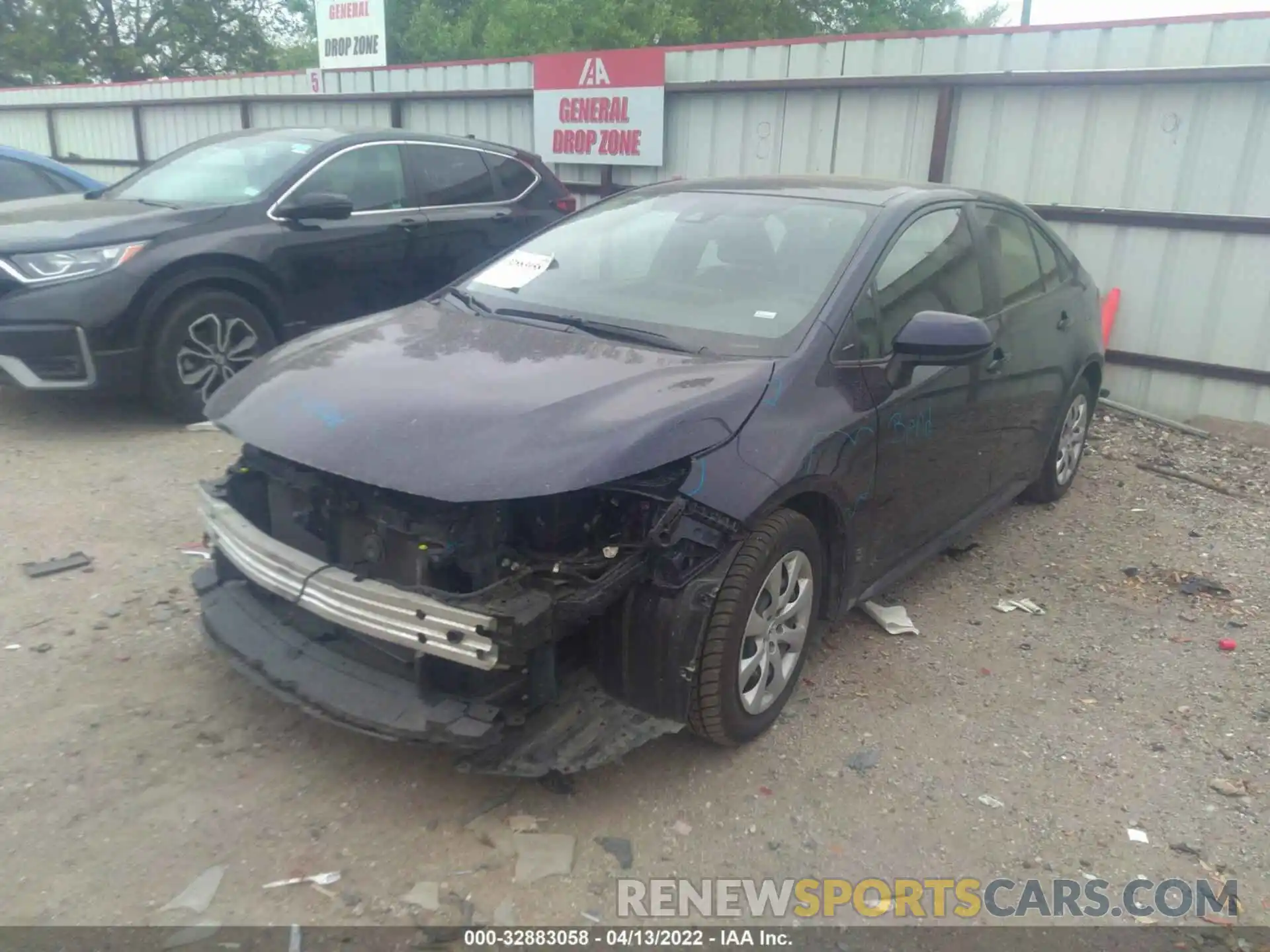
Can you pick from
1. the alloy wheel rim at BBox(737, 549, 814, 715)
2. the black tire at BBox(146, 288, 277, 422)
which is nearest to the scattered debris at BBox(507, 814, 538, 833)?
the alloy wheel rim at BBox(737, 549, 814, 715)

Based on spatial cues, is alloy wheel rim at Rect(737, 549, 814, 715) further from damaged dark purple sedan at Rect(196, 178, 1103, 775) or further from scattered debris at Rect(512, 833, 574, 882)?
scattered debris at Rect(512, 833, 574, 882)

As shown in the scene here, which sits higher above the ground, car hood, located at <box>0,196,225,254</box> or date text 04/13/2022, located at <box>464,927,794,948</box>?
car hood, located at <box>0,196,225,254</box>

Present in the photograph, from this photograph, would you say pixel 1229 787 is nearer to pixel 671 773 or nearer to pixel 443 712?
pixel 671 773

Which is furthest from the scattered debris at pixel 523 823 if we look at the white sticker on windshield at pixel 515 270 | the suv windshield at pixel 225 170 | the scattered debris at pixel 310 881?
the suv windshield at pixel 225 170

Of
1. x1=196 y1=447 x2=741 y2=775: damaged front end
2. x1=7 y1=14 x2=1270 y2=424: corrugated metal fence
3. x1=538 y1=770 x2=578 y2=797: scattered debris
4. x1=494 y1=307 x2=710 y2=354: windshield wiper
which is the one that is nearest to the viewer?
x1=196 y1=447 x2=741 y2=775: damaged front end

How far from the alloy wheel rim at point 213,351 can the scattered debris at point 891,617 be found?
409 centimetres

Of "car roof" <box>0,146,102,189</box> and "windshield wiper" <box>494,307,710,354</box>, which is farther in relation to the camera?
"car roof" <box>0,146,102,189</box>

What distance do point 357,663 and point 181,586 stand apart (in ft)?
5.35

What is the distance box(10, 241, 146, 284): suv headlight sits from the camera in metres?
5.46

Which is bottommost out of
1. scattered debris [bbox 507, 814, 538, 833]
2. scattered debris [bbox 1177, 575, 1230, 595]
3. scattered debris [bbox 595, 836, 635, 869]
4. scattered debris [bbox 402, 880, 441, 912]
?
scattered debris [bbox 1177, 575, 1230, 595]

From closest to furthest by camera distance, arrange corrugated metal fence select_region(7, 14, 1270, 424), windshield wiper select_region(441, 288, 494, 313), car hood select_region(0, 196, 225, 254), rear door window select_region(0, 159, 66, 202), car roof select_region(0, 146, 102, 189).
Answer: windshield wiper select_region(441, 288, 494, 313) → car hood select_region(0, 196, 225, 254) → corrugated metal fence select_region(7, 14, 1270, 424) → rear door window select_region(0, 159, 66, 202) → car roof select_region(0, 146, 102, 189)

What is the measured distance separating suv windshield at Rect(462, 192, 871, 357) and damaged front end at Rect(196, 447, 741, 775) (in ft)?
2.70

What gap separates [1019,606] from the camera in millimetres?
4410

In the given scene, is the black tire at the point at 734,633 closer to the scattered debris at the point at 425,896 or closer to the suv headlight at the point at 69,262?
the scattered debris at the point at 425,896
